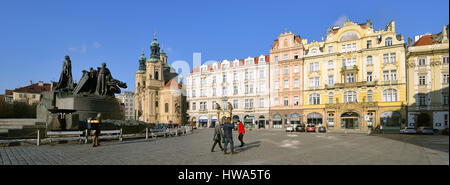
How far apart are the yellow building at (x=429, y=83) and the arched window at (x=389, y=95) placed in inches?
77.9

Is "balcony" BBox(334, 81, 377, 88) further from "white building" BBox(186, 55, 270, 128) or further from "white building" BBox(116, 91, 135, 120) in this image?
"white building" BBox(116, 91, 135, 120)

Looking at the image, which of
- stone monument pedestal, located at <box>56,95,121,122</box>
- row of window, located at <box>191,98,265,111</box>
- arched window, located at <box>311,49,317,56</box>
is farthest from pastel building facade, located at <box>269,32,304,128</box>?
stone monument pedestal, located at <box>56,95,121,122</box>

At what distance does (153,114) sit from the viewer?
86.2 m

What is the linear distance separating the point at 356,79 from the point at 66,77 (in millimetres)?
43329

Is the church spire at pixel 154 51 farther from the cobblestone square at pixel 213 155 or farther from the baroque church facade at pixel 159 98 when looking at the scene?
the cobblestone square at pixel 213 155

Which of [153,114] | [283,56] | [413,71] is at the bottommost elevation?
[153,114]

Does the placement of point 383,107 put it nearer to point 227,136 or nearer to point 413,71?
point 413,71

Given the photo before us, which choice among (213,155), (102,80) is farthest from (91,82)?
(213,155)

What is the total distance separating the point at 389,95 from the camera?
42438 millimetres

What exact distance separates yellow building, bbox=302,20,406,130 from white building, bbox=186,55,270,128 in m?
9.17
